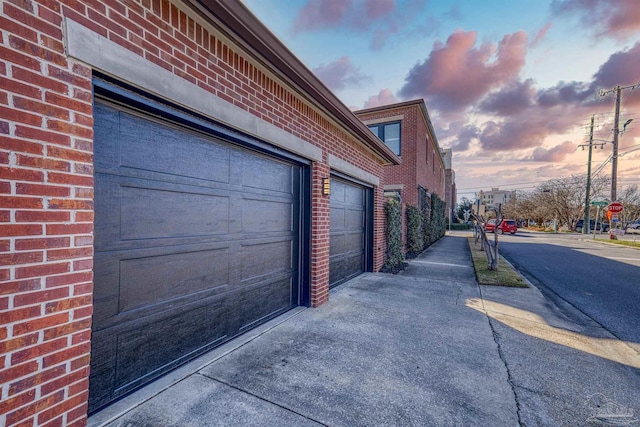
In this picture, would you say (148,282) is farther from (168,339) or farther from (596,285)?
(596,285)

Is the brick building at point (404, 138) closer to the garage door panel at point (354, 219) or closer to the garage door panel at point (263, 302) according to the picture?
the garage door panel at point (354, 219)

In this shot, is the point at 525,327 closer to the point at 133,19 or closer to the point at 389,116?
the point at 133,19

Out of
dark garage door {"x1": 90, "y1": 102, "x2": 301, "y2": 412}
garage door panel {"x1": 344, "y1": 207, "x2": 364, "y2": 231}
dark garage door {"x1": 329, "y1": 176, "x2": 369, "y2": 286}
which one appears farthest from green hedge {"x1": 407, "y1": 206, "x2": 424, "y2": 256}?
dark garage door {"x1": 90, "y1": 102, "x2": 301, "y2": 412}

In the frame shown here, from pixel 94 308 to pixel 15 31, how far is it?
181cm

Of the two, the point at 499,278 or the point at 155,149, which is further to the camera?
the point at 499,278

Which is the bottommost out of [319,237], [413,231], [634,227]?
[634,227]

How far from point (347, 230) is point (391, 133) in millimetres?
8368

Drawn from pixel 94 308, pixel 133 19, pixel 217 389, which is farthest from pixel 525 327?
pixel 133 19

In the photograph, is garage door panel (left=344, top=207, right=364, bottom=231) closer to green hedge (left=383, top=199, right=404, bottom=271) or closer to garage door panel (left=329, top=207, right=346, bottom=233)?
garage door panel (left=329, top=207, right=346, bottom=233)

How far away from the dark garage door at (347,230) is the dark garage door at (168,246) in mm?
2130

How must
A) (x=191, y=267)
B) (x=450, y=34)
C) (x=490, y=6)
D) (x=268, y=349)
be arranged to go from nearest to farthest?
(x=191, y=267) < (x=268, y=349) < (x=490, y=6) < (x=450, y=34)

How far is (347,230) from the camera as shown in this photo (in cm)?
640

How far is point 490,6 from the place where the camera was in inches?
247

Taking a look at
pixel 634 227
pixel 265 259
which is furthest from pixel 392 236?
pixel 634 227
